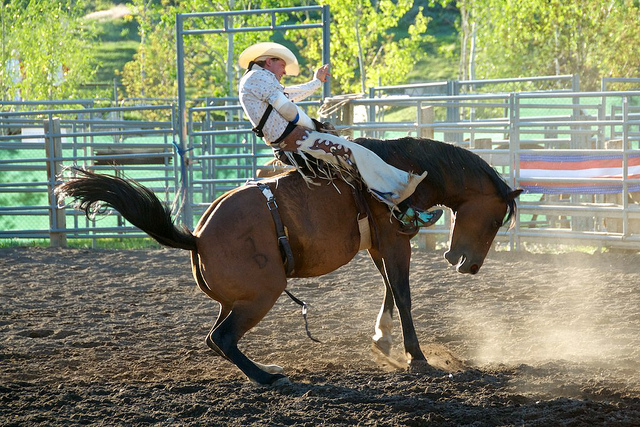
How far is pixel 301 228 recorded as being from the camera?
468 cm

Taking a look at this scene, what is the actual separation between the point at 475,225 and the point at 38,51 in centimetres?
1995

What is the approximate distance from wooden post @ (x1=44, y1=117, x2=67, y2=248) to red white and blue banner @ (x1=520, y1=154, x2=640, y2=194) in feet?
21.2

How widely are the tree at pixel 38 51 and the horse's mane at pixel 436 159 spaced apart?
18.3m

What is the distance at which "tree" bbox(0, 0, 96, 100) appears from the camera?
21.8m

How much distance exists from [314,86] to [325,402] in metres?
2.23

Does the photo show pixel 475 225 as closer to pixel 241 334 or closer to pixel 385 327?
pixel 385 327

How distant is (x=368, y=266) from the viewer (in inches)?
354

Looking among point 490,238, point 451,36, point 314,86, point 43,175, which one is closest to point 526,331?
point 490,238

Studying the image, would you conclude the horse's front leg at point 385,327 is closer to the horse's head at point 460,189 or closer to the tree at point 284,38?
the horse's head at point 460,189

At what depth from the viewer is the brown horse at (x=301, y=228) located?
4.49 meters

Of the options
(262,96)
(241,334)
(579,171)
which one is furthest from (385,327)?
(579,171)

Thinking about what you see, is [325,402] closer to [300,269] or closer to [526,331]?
[300,269]

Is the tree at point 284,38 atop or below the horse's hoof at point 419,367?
atop

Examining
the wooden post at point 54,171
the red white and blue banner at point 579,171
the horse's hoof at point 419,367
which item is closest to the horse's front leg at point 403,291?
the horse's hoof at point 419,367
